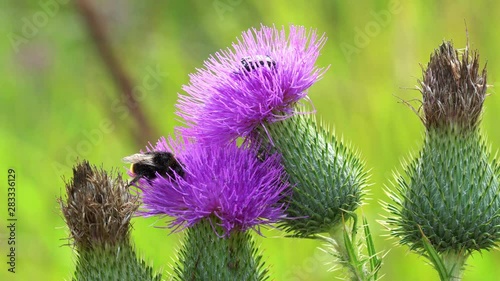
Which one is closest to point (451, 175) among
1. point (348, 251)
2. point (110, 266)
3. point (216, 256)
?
point (348, 251)

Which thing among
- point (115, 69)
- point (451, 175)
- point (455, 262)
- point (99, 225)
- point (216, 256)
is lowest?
point (455, 262)

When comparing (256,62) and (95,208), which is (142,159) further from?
(256,62)

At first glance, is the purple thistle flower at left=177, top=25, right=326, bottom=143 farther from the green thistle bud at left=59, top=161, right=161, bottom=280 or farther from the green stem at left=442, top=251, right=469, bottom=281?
the green stem at left=442, top=251, right=469, bottom=281

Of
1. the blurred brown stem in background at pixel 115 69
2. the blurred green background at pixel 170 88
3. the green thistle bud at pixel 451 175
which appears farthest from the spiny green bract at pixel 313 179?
the blurred brown stem in background at pixel 115 69

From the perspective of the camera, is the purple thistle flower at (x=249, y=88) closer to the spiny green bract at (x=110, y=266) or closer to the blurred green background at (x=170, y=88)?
the spiny green bract at (x=110, y=266)

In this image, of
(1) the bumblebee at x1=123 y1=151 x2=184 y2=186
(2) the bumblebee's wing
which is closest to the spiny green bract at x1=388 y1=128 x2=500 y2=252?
(1) the bumblebee at x1=123 y1=151 x2=184 y2=186
